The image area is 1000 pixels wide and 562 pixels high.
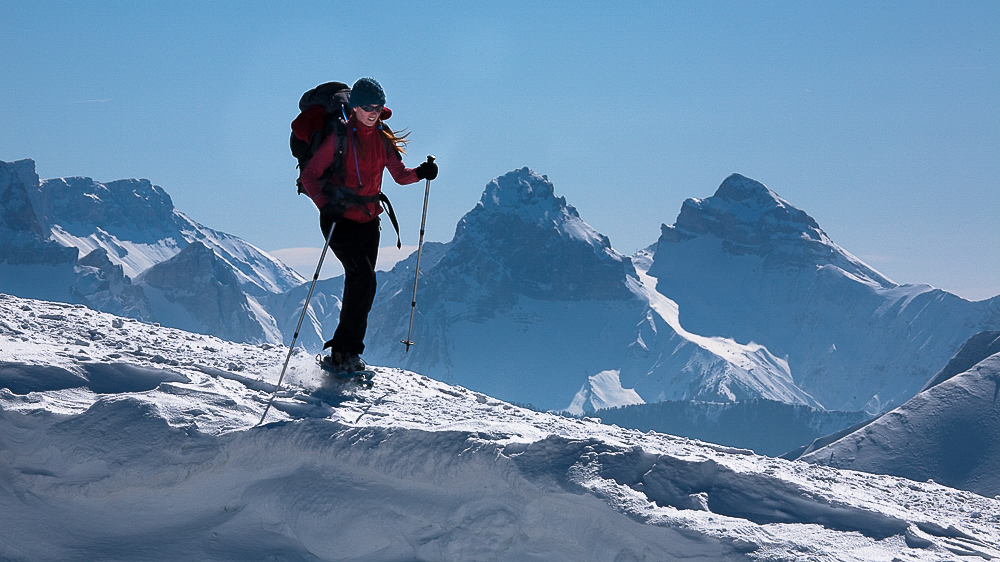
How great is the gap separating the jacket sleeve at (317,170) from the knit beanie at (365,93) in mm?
378

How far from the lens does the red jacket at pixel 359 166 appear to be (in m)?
7.56

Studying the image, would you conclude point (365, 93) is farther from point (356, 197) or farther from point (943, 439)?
point (943, 439)

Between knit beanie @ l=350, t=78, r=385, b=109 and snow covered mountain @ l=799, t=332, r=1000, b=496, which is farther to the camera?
snow covered mountain @ l=799, t=332, r=1000, b=496

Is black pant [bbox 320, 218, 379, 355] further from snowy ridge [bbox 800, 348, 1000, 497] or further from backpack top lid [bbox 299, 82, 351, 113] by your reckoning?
snowy ridge [bbox 800, 348, 1000, 497]

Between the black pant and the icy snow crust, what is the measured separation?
137 centimetres

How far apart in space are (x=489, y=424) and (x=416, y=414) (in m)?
0.70

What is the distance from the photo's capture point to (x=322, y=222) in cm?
796

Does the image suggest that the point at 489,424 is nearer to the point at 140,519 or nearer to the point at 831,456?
the point at 140,519

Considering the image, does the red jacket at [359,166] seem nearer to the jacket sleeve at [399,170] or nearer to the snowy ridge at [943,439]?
the jacket sleeve at [399,170]

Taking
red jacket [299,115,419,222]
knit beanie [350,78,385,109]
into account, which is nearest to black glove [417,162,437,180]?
red jacket [299,115,419,222]

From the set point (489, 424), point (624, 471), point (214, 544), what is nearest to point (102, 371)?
point (214, 544)

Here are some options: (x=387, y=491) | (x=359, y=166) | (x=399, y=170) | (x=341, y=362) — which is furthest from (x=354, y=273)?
(x=387, y=491)

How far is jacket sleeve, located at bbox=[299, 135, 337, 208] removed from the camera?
24.7 feet

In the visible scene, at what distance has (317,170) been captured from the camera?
24.8 feet
